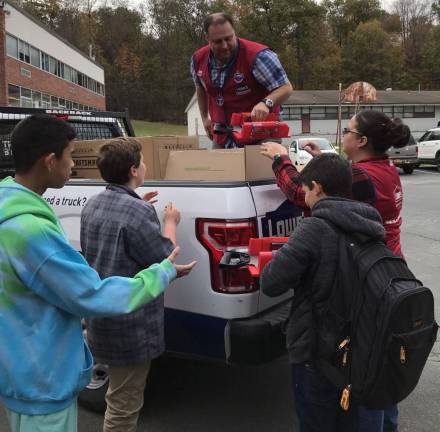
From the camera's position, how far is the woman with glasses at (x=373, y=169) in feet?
8.64

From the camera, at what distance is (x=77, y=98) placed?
5228 cm

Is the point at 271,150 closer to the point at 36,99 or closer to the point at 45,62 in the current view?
the point at 36,99

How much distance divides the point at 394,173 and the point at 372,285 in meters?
0.99

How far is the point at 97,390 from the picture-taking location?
327 centimetres

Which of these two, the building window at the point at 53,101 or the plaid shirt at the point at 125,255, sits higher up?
the building window at the point at 53,101

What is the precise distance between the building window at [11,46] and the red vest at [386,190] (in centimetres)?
3589

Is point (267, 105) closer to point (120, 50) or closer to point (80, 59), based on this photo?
point (80, 59)

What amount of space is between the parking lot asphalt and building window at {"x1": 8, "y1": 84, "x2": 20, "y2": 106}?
1326 inches

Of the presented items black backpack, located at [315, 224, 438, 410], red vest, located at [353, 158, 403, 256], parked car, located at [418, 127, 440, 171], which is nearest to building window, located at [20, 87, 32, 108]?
parked car, located at [418, 127, 440, 171]

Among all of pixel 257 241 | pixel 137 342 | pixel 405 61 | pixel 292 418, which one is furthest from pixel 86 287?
pixel 405 61

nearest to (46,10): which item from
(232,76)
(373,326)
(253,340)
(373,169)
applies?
(232,76)

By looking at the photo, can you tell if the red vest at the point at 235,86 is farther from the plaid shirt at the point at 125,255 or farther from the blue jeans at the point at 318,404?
the blue jeans at the point at 318,404

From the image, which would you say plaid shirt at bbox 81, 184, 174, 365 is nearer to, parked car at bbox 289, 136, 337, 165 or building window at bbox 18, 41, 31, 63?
parked car at bbox 289, 136, 337, 165

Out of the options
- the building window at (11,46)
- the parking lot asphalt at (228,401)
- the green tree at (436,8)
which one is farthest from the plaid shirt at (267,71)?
the green tree at (436,8)
